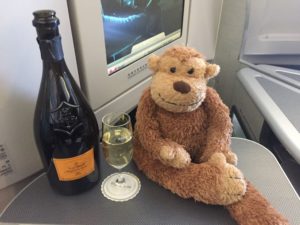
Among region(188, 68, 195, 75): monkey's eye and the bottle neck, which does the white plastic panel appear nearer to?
region(188, 68, 195, 75): monkey's eye

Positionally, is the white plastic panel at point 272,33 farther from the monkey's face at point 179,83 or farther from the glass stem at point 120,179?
the glass stem at point 120,179

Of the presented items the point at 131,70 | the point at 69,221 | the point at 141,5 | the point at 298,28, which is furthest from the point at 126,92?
the point at 298,28

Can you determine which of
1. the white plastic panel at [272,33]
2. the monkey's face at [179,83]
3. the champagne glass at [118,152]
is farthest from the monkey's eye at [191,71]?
the white plastic panel at [272,33]

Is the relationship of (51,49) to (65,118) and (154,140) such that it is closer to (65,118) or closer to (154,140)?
(65,118)

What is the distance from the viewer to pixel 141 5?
26.7 inches

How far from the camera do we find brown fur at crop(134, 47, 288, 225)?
1.62ft

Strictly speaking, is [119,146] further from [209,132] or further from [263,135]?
[263,135]

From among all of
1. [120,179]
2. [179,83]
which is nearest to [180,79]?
[179,83]

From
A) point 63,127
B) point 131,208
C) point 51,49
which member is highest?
point 51,49

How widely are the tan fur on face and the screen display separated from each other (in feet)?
0.52

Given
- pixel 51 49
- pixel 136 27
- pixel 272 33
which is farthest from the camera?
pixel 272 33

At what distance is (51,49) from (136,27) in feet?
0.99

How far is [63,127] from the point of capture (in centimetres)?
48

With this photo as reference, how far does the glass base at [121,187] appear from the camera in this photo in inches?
21.5
